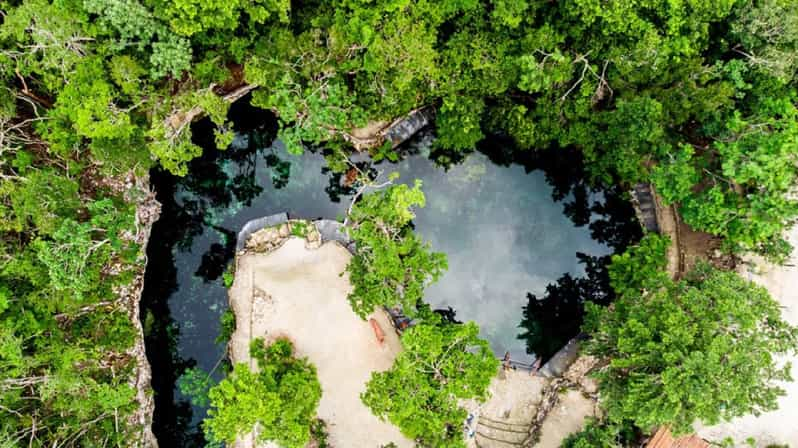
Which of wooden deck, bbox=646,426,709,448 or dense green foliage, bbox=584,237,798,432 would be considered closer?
dense green foliage, bbox=584,237,798,432

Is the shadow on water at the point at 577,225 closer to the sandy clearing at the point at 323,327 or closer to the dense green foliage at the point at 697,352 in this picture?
the dense green foliage at the point at 697,352

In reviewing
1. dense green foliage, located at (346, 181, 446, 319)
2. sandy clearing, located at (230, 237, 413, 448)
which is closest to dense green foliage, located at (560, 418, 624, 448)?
sandy clearing, located at (230, 237, 413, 448)

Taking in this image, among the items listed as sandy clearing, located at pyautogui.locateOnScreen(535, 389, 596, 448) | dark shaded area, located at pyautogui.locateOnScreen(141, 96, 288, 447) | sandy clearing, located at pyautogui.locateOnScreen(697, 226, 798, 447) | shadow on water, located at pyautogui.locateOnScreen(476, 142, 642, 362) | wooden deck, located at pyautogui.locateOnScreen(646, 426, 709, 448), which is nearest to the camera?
wooden deck, located at pyautogui.locateOnScreen(646, 426, 709, 448)

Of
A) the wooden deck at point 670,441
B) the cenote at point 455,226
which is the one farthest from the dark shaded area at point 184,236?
the wooden deck at point 670,441

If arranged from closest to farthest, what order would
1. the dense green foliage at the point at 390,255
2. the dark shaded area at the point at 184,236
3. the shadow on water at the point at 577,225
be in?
the dense green foliage at the point at 390,255 < the dark shaded area at the point at 184,236 < the shadow on water at the point at 577,225

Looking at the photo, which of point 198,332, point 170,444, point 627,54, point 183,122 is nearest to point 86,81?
point 183,122

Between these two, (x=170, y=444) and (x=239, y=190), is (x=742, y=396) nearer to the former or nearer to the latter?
(x=239, y=190)

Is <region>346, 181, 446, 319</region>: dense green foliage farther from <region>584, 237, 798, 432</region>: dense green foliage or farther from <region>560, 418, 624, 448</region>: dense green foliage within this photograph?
<region>560, 418, 624, 448</region>: dense green foliage
